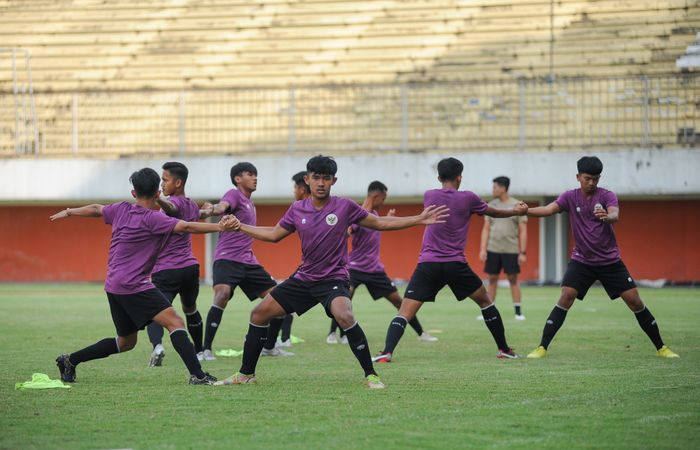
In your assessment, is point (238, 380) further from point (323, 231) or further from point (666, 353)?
point (666, 353)

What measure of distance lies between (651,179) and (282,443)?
20.2 meters

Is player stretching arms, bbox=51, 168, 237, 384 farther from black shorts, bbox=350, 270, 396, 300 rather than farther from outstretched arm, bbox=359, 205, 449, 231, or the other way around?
black shorts, bbox=350, 270, 396, 300

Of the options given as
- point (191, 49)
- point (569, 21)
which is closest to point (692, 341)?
point (569, 21)

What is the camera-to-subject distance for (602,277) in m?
11.7

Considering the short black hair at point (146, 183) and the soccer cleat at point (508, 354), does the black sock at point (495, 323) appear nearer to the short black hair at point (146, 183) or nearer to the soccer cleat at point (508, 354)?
the soccer cleat at point (508, 354)

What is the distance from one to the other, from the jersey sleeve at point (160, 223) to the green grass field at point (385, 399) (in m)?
1.36

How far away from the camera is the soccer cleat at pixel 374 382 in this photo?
30.1 ft

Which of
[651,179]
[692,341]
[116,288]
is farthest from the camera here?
[651,179]

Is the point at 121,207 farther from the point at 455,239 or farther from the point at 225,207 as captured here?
the point at 455,239

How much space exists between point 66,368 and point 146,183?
6.06ft

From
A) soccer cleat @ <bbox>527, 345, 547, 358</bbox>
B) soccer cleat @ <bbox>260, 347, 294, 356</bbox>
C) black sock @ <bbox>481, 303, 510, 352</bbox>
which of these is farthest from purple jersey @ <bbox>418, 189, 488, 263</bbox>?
soccer cleat @ <bbox>260, 347, 294, 356</bbox>

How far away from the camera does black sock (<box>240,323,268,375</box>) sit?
379 inches

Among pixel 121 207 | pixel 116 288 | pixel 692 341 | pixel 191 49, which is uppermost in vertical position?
pixel 191 49

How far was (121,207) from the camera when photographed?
9.65 m
